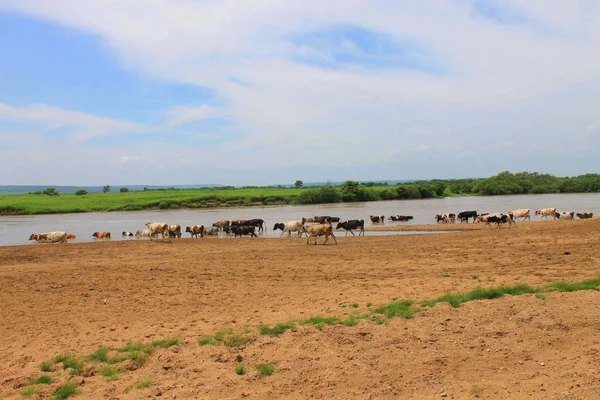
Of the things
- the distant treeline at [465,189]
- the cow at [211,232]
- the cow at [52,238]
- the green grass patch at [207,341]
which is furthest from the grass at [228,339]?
the distant treeline at [465,189]

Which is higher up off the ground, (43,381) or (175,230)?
(175,230)

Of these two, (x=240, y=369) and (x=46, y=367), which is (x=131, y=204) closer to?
(x=46, y=367)

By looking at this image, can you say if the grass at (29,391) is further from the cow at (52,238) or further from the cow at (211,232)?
the cow at (211,232)

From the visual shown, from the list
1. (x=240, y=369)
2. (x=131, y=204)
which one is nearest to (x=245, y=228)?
(x=240, y=369)

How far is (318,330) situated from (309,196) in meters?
75.1

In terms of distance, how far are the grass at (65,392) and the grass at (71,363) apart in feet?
1.61

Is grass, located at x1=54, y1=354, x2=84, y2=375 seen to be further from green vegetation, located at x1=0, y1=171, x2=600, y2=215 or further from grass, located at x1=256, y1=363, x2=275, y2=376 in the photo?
green vegetation, located at x1=0, y1=171, x2=600, y2=215

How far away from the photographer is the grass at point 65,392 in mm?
6273

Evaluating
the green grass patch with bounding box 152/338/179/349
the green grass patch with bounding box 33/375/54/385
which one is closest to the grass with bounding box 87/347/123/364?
the green grass patch with bounding box 152/338/179/349

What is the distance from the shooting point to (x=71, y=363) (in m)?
7.24

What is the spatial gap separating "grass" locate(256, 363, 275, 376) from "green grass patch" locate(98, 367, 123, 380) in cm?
200

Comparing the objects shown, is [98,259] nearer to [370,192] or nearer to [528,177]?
[370,192]

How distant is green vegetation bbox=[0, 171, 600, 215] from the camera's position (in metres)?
74.2

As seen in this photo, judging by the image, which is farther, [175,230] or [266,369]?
[175,230]
